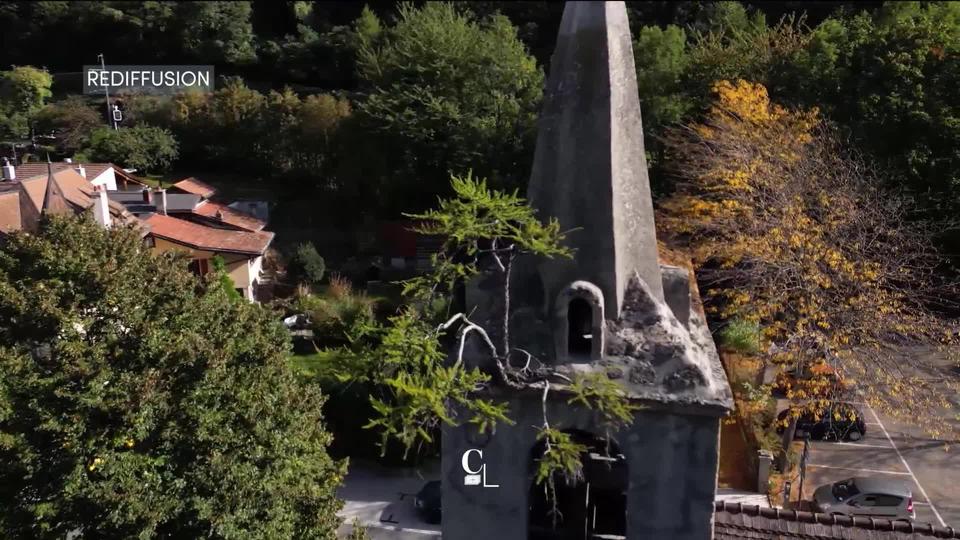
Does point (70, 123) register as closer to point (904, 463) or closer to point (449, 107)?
point (449, 107)

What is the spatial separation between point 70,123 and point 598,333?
48369mm

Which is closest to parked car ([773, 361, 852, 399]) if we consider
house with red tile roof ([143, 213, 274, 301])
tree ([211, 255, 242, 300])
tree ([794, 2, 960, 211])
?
tree ([794, 2, 960, 211])

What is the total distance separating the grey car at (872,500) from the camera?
18438mm

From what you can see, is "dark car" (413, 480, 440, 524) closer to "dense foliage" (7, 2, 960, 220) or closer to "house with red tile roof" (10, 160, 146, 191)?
"dense foliage" (7, 2, 960, 220)

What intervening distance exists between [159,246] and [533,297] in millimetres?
26722

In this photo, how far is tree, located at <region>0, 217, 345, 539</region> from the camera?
12.8 meters

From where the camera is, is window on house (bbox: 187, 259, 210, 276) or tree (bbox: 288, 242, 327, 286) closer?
window on house (bbox: 187, 259, 210, 276)

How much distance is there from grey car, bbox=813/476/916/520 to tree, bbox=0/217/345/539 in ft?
39.9


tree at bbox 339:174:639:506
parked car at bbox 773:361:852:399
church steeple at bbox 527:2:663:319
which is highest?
church steeple at bbox 527:2:663:319

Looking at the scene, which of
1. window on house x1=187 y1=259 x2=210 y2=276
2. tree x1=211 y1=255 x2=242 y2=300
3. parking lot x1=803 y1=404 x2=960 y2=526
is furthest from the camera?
window on house x1=187 y1=259 x2=210 y2=276

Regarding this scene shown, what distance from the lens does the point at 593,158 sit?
6641 millimetres

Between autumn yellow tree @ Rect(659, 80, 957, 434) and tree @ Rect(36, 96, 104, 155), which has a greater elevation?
tree @ Rect(36, 96, 104, 155)

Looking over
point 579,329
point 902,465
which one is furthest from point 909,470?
point 579,329

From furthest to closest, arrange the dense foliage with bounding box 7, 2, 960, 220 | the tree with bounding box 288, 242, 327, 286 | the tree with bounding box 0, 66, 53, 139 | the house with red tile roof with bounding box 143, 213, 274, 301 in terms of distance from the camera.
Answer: the tree with bounding box 0, 66, 53, 139, the tree with bounding box 288, 242, 327, 286, the house with red tile roof with bounding box 143, 213, 274, 301, the dense foliage with bounding box 7, 2, 960, 220
